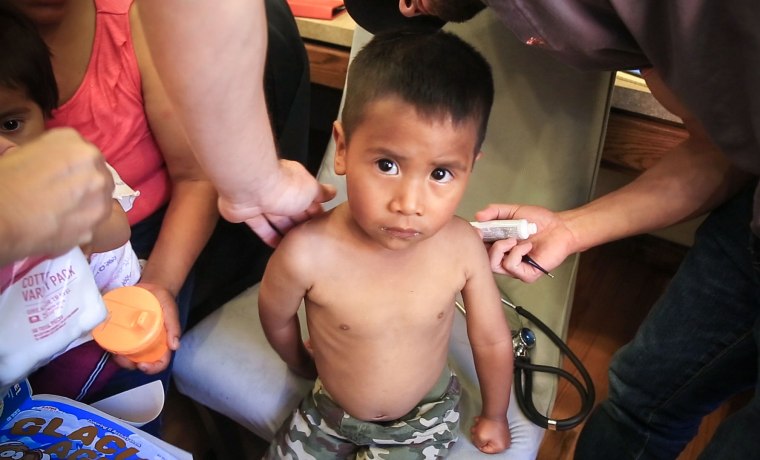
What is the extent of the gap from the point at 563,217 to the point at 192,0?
62 cm

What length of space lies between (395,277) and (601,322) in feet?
3.38

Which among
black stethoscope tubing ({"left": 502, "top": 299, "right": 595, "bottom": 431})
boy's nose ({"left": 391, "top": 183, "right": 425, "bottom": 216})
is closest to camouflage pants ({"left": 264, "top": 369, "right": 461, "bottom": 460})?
black stethoscope tubing ({"left": 502, "top": 299, "right": 595, "bottom": 431})

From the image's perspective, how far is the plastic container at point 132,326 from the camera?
768 millimetres

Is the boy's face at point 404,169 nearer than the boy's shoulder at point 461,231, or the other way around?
the boy's face at point 404,169

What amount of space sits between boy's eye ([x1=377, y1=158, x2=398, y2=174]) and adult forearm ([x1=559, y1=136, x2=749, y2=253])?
331 millimetres

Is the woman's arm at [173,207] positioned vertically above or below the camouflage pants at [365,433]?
above

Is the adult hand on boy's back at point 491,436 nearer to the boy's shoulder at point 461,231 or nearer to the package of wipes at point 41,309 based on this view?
the boy's shoulder at point 461,231

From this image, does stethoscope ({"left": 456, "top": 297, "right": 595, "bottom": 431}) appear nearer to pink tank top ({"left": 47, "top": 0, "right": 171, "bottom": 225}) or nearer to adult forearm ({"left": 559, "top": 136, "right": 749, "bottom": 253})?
adult forearm ({"left": 559, "top": 136, "right": 749, "bottom": 253})

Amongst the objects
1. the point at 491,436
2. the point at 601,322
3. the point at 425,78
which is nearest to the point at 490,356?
the point at 491,436

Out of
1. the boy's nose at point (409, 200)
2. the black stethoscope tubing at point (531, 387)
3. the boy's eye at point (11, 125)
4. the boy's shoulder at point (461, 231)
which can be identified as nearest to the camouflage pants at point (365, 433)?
the black stethoscope tubing at point (531, 387)

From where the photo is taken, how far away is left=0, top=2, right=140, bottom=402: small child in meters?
0.76

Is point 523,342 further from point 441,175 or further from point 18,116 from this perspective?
point 18,116

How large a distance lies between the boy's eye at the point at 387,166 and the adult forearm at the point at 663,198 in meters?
0.33

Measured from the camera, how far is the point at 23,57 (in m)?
0.76
